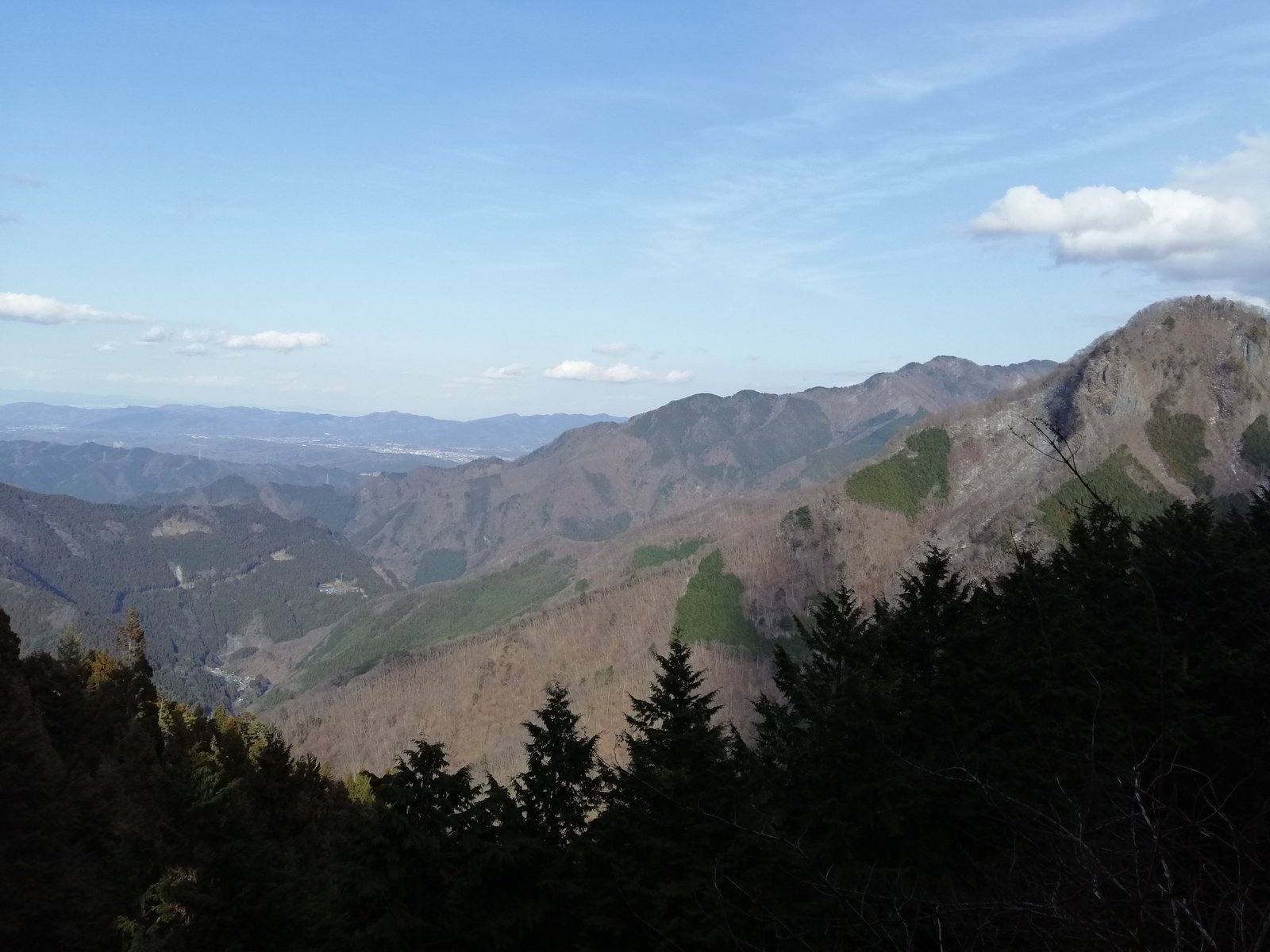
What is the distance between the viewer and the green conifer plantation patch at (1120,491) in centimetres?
12769

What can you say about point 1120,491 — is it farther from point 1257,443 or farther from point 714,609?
point 714,609

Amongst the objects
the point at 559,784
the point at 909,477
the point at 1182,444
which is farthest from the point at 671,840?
the point at 909,477

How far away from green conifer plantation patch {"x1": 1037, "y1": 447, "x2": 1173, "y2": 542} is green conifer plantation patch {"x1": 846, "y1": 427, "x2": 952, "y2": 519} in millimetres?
38360

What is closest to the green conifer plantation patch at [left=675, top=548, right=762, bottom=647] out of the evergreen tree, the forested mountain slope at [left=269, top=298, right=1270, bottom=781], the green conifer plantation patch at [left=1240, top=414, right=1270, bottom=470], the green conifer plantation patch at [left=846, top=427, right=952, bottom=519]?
the forested mountain slope at [left=269, top=298, right=1270, bottom=781]

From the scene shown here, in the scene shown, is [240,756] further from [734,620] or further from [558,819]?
[734,620]

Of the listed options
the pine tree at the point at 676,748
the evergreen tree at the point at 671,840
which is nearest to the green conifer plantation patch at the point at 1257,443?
the pine tree at the point at 676,748

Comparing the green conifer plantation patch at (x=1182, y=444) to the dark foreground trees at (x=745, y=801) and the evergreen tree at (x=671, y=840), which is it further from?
the evergreen tree at (x=671, y=840)

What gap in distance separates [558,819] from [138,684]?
159ft

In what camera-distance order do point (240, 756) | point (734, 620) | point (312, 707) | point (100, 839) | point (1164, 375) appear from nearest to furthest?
point (100, 839) < point (240, 756) < point (1164, 375) < point (734, 620) < point (312, 707)

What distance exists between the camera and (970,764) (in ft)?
65.5

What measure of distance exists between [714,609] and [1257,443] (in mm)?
100082

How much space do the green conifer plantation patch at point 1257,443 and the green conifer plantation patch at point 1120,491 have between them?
1515cm

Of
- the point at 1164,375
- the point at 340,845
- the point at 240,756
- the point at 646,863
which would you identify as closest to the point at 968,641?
the point at 646,863

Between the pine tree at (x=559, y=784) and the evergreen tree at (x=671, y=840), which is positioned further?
the pine tree at (x=559, y=784)
